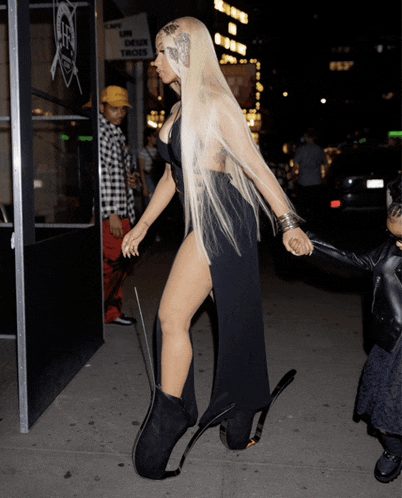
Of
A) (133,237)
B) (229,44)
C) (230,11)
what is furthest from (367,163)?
(230,11)

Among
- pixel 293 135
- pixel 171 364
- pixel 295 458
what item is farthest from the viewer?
pixel 293 135

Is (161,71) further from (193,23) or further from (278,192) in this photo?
(278,192)

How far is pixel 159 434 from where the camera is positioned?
102 inches

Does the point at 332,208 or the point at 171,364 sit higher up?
the point at 332,208

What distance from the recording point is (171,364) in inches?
104

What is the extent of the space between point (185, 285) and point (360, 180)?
10614 millimetres

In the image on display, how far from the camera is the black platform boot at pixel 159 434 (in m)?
2.60

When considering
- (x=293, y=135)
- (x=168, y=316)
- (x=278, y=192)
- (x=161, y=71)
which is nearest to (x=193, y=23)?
(x=161, y=71)

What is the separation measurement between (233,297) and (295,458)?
3.13 ft

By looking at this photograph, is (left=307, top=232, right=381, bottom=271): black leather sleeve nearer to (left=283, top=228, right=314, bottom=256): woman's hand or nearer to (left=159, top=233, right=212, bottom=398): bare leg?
(left=283, top=228, right=314, bottom=256): woman's hand

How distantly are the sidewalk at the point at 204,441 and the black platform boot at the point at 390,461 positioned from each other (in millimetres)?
42

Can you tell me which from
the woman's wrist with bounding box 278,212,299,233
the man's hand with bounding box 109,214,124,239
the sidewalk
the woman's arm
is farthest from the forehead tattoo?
the man's hand with bounding box 109,214,124,239

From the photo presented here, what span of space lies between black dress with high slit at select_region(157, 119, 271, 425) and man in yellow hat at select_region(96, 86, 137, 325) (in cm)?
213

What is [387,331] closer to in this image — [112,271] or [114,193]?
[114,193]
